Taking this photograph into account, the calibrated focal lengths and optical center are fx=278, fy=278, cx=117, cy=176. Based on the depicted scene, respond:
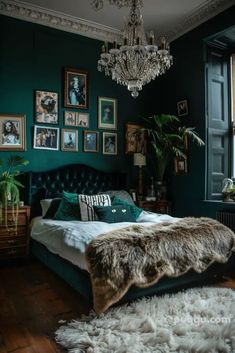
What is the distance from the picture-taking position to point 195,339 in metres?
1.90

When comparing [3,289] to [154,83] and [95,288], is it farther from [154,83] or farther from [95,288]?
[154,83]

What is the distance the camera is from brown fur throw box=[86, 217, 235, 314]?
2.14 meters

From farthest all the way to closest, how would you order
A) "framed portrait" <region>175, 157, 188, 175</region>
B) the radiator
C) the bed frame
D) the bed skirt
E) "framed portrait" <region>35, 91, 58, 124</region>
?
"framed portrait" <region>175, 157, 188, 175</region> → "framed portrait" <region>35, 91, 58, 124</region> → the radiator → the bed frame → the bed skirt

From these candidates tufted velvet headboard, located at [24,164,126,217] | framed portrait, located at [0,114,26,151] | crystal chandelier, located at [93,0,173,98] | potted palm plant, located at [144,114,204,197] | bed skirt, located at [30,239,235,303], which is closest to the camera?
bed skirt, located at [30,239,235,303]

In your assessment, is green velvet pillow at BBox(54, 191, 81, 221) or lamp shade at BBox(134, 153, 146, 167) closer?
green velvet pillow at BBox(54, 191, 81, 221)

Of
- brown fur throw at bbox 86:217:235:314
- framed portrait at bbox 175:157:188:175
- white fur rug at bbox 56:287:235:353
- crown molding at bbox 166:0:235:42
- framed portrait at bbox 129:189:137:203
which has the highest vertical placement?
crown molding at bbox 166:0:235:42

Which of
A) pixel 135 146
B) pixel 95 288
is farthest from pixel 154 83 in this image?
pixel 95 288

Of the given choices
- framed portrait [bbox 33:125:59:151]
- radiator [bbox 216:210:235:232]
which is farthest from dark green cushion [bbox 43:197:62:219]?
radiator [bbox 216:210:235:232]

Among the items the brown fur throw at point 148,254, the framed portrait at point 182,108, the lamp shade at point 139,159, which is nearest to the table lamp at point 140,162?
the lamp shade at point 139,159

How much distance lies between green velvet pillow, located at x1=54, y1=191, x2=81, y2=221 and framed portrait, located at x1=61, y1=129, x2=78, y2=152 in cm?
104

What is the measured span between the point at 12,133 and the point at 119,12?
96.4 inches

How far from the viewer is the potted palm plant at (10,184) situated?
3.50m

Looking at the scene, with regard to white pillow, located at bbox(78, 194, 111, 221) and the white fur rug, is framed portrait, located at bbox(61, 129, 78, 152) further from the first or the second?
the white fur rug

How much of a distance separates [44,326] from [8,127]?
288cm
